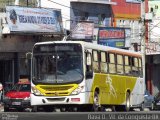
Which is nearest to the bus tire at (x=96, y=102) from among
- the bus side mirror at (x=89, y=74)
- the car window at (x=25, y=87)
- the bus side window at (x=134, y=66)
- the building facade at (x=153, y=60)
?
the bus side mirror at (x=89, y=74)

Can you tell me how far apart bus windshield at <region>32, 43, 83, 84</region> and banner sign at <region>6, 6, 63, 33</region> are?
14.3m

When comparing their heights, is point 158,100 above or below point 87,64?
below

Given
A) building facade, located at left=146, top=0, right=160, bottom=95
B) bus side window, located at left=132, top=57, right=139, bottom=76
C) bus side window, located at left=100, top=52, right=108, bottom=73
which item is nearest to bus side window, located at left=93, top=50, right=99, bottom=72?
bus side window, located at left=100, top=52, right=108, bottom=73

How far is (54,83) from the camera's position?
Result: 2773 centimetres

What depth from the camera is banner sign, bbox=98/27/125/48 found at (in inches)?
2000

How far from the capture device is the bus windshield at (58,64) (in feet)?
91.0

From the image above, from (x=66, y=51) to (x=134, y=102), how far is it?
8.42 m

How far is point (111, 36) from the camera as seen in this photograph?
51.1 meters

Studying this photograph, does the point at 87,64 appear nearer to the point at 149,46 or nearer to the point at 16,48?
the point at 16,48

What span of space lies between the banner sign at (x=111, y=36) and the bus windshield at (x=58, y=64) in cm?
2235

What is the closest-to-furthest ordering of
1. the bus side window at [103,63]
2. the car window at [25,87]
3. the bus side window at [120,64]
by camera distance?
1. the bus side window at [103,63]
2. the bus side window at [120,64]
3. the car window at [25,87]

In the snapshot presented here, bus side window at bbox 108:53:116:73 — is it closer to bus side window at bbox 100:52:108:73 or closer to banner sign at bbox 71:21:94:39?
bus side window at bbox 100:52:108:73

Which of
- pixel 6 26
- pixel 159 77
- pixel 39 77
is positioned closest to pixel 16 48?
pixel 6 26

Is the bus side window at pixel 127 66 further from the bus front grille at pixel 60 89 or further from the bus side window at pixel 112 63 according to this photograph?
the bus front grille at pixel 60 89
